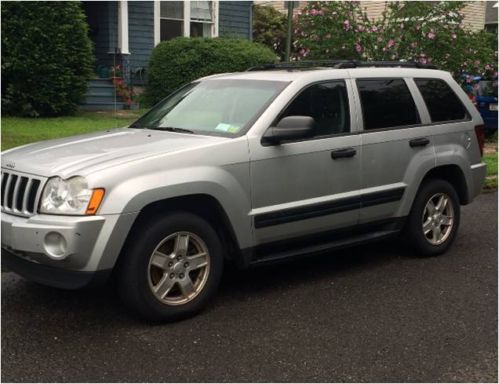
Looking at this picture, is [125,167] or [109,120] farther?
[109,120]

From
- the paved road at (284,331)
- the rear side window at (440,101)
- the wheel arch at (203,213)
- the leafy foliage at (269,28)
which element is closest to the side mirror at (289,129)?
the wheel arch at (203,213)

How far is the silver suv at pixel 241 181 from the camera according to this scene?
3.93 meters

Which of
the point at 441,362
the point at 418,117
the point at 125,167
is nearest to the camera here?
the point at 441,362

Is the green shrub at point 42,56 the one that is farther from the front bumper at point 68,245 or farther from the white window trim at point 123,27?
the front bumper at point 68,245

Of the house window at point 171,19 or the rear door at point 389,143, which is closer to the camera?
the rear door at point 389,143

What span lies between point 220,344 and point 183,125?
1.88 metres

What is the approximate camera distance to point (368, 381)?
11.5 ft

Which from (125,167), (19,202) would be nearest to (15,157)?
(19,202)

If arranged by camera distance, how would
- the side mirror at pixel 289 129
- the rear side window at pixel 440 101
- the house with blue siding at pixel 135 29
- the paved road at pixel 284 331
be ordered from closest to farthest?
1. the paved road at pixel 284 331
2. the side mirror at pixel 289 129
3. the rear side window at pixel 440 101
4. the house with blue siding at pixel 135 29

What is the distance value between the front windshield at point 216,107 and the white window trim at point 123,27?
12.0 meters

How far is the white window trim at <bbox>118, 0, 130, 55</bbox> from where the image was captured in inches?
659

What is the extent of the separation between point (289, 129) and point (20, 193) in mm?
1881

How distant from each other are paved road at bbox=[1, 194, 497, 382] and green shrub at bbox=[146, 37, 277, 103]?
10.6 m

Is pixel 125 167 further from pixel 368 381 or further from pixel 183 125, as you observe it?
pixel 368 381
